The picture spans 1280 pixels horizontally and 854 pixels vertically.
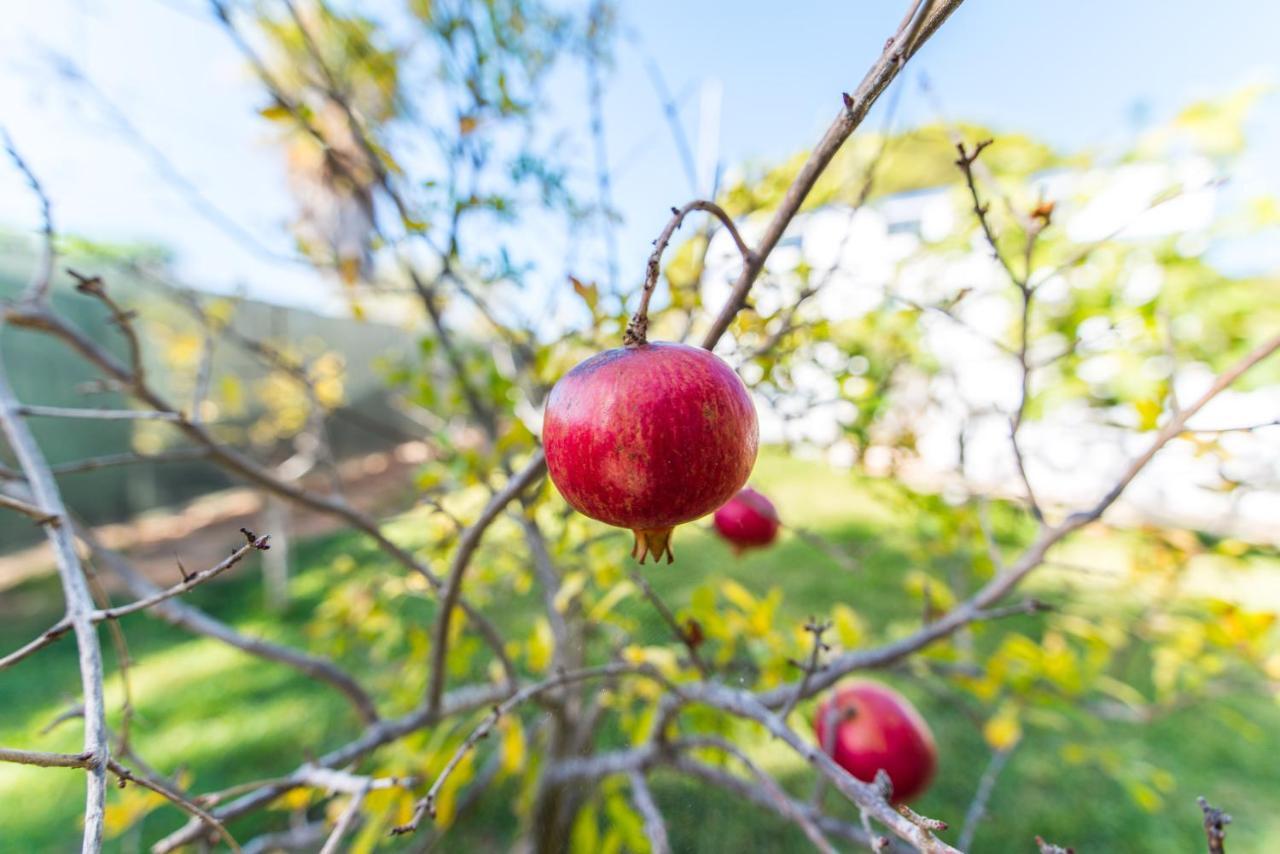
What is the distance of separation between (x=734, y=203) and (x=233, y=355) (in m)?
7.23

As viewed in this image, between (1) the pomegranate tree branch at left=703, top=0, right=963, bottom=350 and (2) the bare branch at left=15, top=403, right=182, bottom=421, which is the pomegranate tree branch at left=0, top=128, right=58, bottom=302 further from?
(1) the pomegranate tree branch at left=703, top=0, right=963, bottom=350

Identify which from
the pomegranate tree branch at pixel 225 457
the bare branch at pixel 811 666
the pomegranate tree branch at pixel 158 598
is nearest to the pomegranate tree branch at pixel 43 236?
the pomegranate tree branch at pixel 225 457

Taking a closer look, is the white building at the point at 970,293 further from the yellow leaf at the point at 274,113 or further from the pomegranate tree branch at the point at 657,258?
the yellow leaf at the point at 274,113

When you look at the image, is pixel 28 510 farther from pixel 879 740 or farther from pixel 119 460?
pixel 879 740

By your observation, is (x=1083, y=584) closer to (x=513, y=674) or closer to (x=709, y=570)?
(x=709, y=570)

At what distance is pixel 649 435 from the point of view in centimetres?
46

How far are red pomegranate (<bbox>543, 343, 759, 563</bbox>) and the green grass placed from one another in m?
0.89

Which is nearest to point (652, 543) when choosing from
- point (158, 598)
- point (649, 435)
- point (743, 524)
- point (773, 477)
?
point (649, 435)

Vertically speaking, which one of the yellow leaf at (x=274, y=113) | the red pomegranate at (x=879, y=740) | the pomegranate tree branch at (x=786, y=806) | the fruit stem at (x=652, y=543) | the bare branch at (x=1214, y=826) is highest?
the yellow leaf at (x=274, y=113)

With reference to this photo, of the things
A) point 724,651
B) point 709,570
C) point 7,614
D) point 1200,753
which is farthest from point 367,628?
point 7,614

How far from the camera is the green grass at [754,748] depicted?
198 cm

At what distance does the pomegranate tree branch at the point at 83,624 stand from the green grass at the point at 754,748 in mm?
829

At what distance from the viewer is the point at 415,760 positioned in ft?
4.27

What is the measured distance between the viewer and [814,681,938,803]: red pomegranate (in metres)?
1.18
